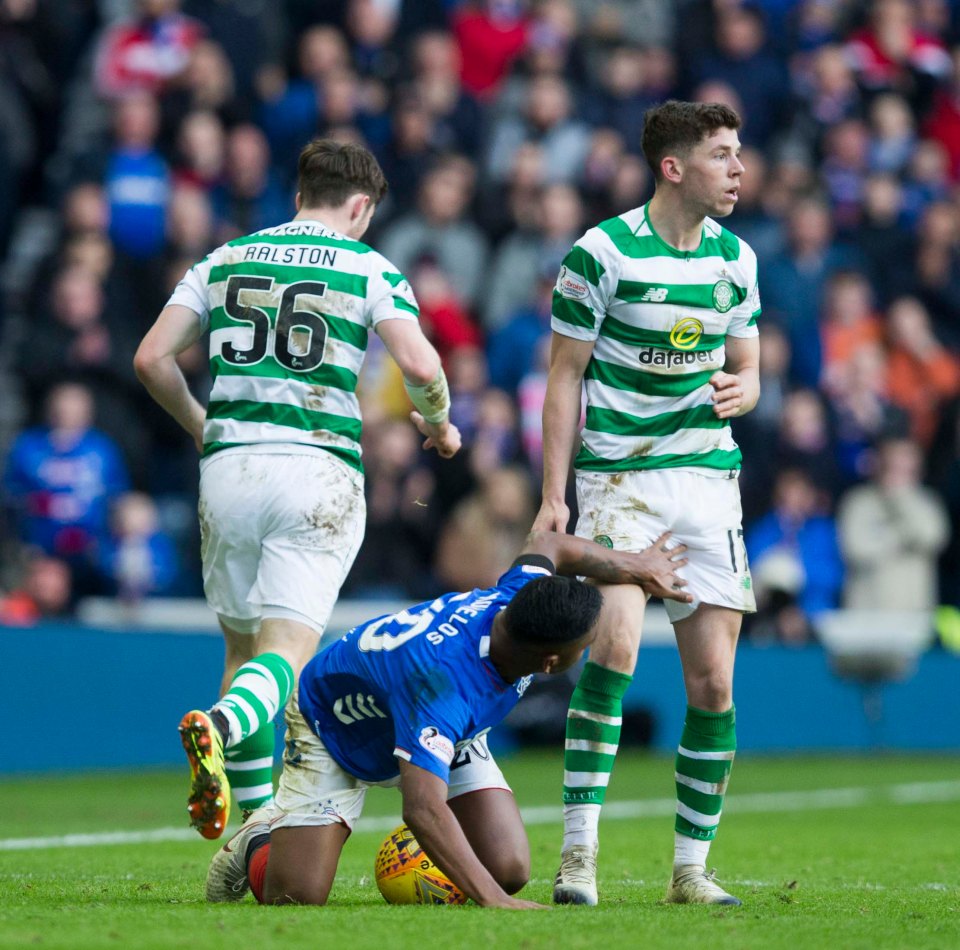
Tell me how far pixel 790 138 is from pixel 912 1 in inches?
102

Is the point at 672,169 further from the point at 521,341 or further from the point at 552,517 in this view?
the point at 521,341

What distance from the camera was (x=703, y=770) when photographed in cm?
633

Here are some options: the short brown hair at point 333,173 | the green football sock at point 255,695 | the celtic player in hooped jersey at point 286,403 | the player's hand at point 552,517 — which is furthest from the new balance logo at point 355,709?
the short brown hair at point 333,173

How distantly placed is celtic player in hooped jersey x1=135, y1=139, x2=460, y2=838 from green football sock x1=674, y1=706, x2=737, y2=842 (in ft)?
4.36

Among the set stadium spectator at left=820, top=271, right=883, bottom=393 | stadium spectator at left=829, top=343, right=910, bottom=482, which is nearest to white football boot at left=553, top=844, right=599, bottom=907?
stadium spectator at left=829, top=343, right=910, bottom=482

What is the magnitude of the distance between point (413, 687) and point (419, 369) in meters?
1.35

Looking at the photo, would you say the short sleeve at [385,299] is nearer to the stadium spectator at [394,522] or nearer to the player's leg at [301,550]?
the player's leg at [301,550]

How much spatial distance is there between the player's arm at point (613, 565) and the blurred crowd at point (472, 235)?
688 centimetres

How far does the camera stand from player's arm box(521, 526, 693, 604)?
20.3 feet

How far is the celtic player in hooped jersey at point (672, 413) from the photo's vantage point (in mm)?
6320

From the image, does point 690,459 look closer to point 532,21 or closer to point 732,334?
point 732,334

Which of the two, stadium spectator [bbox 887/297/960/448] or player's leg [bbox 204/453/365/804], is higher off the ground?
stadium spectator [bbox 887/297/960/448]

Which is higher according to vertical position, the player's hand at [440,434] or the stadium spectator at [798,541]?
the player's hand at [440,434]

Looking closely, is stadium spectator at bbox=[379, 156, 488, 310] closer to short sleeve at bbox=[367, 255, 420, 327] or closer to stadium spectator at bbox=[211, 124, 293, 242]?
stadium spectator at bbox=[211, 124, 293, 242]
